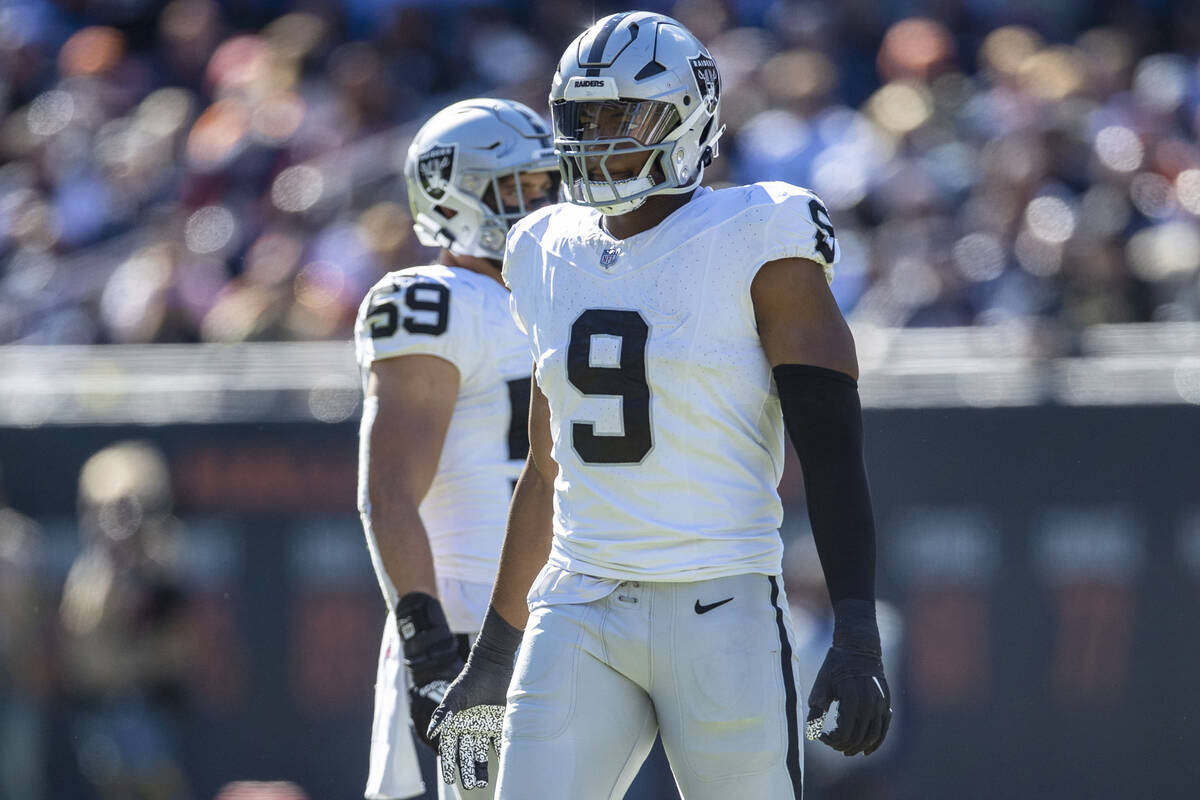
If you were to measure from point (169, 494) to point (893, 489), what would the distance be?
9.06ft

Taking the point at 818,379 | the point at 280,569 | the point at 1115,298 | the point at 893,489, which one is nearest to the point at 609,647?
the point at 818,379

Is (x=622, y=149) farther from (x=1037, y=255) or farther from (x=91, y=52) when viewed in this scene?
(x=91, y=52)

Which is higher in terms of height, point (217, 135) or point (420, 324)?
point (420, 324)

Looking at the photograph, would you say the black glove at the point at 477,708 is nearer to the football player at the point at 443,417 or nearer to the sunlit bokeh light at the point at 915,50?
the football player at the point at 443,417

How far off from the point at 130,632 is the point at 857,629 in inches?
175

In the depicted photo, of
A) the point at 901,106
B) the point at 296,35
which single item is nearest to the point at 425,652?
the point at 901,106

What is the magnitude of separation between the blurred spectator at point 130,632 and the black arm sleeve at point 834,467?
13.9ft

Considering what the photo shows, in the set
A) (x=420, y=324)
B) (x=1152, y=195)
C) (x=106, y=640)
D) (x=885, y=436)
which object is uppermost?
(x=420, y=324)

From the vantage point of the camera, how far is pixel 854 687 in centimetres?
270

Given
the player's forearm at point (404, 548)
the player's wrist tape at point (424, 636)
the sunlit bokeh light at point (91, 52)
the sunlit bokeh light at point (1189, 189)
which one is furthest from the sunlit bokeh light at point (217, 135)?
the player's wrist tape at point (424, 636)

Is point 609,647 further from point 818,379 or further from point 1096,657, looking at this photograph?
point 1096,657

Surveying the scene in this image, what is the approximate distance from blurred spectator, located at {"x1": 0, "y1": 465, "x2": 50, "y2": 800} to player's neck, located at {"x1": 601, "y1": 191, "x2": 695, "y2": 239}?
176 inches

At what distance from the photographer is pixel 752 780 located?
2.82m

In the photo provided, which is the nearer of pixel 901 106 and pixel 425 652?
pixel 425 652
